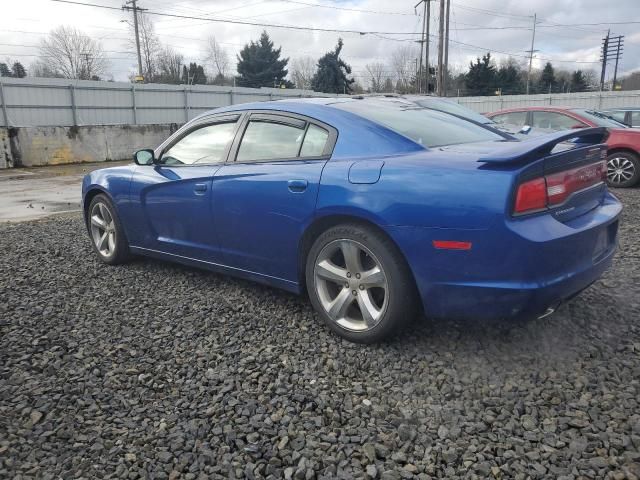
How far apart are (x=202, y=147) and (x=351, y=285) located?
6.00 ft

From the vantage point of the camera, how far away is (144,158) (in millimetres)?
4527

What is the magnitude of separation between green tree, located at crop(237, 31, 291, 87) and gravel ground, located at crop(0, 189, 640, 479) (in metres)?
51.6

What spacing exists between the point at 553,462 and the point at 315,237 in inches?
70.0

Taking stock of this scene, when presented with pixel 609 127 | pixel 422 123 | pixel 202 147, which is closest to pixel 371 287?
pixel 422 123

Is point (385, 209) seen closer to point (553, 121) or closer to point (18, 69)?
point (553, 121)

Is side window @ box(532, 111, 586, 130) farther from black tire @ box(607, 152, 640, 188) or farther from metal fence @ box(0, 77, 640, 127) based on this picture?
metal fence @ box(0, 77, 640, 127)

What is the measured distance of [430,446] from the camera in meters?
2.21

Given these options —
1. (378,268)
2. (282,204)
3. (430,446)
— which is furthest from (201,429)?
(282,204)

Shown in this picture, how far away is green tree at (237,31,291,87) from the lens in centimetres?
5259

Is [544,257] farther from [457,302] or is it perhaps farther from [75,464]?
[75,464]

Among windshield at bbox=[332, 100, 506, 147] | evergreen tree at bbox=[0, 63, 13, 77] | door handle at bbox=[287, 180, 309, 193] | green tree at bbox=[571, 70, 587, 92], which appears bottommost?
door handle at bbox=[287, 180, 309, 193]

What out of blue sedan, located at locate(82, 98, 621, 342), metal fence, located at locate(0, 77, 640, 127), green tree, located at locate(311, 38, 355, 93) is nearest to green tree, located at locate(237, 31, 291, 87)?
green tree, located at locate(311, 38, 355, 93)

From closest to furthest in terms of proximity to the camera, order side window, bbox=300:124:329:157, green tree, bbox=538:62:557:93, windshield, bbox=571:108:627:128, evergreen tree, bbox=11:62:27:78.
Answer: side window, bbox=300:124:329:157 → windshield, bbox=571:108:627:128 → evergreen tree, bbox=11:62:27:78 → green tree, bbox=538:62:557:93

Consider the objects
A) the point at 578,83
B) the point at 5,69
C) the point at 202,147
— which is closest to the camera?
the point at 202,147
